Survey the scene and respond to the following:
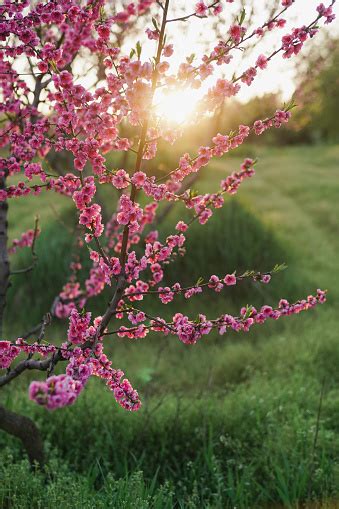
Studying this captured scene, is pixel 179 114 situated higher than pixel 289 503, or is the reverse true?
→ pixel 179 114

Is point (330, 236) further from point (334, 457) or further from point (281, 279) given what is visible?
point (334, 457)

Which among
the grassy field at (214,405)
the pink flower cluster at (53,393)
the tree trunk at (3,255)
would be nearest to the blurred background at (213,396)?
the grassy field at (214,405)

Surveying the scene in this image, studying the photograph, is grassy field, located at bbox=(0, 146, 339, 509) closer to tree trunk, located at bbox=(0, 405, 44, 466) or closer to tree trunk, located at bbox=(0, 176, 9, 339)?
tree trunk, located at bbox=(0, 405, 44, 466)

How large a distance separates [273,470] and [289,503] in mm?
532

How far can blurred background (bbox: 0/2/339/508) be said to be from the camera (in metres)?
4.21

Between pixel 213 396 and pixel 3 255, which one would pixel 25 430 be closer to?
pixel 3 255

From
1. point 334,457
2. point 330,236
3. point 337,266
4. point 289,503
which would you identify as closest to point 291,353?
point 334,457

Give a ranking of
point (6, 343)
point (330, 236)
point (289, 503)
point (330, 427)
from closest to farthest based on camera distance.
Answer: point (6, 343)
point (289, 503)
point (330, 427)
point (330, 236)

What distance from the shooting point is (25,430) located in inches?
169

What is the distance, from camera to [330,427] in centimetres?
548

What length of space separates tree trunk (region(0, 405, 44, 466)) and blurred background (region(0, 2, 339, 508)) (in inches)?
5.7

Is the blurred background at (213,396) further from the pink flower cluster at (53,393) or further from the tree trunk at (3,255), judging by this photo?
the pink flower cluster at (53,393)

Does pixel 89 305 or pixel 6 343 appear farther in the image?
pixel 89 305

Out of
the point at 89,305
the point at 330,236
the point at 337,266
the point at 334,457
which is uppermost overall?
the point at 330,236
